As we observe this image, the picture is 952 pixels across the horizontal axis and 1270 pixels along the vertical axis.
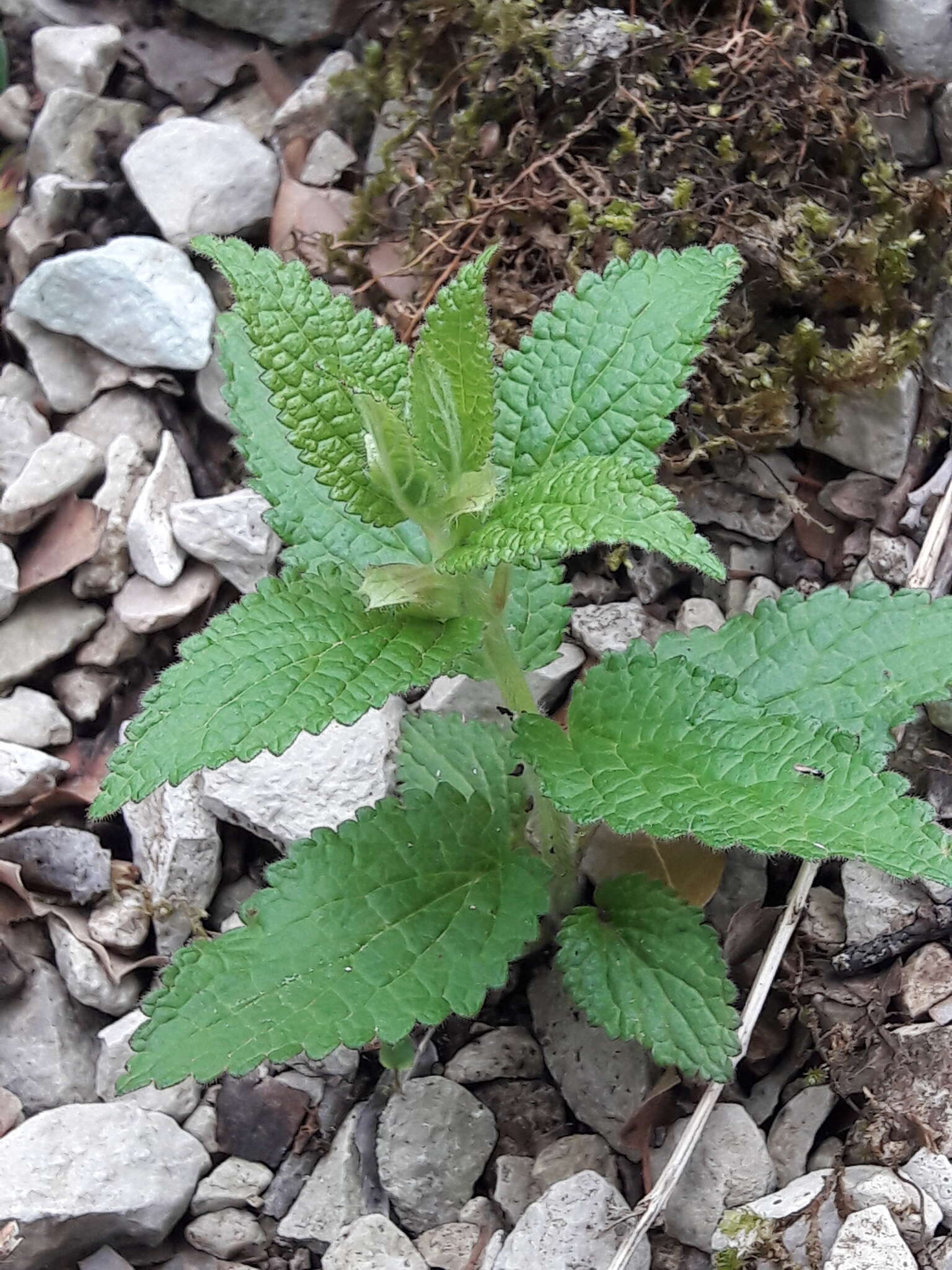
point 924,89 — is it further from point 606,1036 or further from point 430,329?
point 606,1036

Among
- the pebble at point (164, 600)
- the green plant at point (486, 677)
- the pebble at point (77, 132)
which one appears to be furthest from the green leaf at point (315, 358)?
the pebble at point (77, 132)

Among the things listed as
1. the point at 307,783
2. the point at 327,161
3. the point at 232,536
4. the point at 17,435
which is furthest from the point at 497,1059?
the point at 327,161

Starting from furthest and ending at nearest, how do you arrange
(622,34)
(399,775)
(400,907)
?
(622,34) < (399,775) < (400,907)

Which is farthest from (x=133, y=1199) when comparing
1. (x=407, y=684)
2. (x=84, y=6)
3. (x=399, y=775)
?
(x=84, y=6)

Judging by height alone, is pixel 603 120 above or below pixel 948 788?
above

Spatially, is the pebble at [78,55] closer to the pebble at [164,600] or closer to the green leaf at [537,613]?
the pebble at [164,600]

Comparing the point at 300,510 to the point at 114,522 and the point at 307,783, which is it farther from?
the point at 114,522

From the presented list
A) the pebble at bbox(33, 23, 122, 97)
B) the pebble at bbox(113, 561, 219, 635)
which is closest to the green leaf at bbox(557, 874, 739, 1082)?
the pebble at bbox(113, 561, 219, 635)
